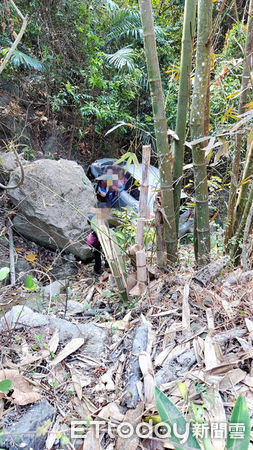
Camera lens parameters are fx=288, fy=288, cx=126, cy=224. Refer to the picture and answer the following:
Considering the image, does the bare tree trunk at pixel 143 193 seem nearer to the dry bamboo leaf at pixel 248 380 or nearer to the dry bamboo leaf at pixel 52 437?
the dry bamboo leaf at pixel 248 380

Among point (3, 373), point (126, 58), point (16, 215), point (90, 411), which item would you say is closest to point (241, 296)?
point (90, 411)

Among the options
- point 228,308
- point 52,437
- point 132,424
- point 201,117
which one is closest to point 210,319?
point 228,308

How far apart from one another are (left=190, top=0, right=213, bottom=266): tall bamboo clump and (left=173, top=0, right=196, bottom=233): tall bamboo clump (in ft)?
Result: 0.53

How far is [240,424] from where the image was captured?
750 millimetres

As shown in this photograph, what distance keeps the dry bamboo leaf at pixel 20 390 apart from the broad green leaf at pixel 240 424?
694 mm

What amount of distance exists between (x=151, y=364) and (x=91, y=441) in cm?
36

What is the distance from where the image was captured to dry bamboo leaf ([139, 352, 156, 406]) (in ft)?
3.45

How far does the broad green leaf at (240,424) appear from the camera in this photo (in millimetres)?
735

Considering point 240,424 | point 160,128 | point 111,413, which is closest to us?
point 240,424

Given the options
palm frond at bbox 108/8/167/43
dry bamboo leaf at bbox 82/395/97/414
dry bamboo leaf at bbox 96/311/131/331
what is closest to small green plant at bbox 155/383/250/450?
dry bamboo leaf at bbox 82/395/97/414

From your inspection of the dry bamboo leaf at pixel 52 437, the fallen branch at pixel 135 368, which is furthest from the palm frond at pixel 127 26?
the dry bamboo leaf at pixel 52 437

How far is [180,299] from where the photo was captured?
1601mm

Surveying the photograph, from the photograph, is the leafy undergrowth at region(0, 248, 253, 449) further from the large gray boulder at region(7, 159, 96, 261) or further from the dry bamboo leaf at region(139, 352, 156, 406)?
the large gray boulder at region(7, 159, 96, 261)

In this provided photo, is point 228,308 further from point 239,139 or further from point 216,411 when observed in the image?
point 239,139
